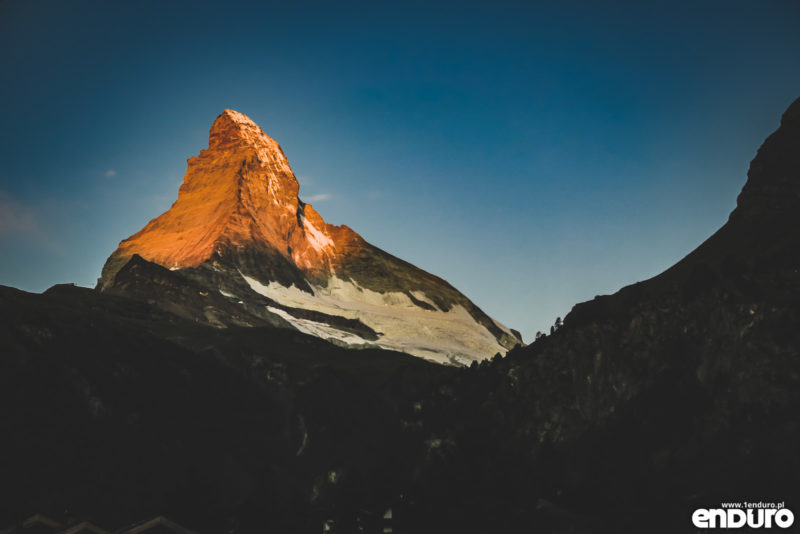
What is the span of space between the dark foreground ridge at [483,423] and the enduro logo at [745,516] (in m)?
1.93

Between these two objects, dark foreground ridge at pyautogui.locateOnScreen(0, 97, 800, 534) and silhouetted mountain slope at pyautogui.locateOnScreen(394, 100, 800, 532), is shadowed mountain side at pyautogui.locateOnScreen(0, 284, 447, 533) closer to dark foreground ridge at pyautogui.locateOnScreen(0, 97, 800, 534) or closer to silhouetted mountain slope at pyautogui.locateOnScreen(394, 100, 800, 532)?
dark foreground ridge at pyautogui.locateOnScreen(0, 97, 800, 534)

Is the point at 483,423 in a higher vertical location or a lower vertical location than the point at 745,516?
higher

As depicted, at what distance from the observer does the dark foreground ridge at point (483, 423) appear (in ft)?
282

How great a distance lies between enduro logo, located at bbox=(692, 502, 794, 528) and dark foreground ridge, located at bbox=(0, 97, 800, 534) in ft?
6.32

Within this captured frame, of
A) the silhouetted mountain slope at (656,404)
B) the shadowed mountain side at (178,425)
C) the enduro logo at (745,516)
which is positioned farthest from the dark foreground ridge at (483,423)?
the enduro logo at (745,516)

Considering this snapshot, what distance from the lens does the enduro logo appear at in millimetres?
66250

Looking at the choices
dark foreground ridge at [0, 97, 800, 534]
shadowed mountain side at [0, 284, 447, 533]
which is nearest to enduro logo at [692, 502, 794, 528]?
dark foreground ridge at [0, 97, 800, 534]

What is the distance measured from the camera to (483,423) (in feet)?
389

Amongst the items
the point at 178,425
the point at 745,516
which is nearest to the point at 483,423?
the point at 745,516

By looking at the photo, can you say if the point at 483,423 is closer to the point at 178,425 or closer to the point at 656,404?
the point at 656,404

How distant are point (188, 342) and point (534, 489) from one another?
401ft

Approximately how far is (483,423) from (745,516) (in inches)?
2062

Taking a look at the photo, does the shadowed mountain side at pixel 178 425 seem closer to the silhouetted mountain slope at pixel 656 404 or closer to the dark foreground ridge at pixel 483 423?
the dark foreground ridge at pixel 483 423

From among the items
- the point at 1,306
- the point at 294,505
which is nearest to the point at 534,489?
the point at 294,505
